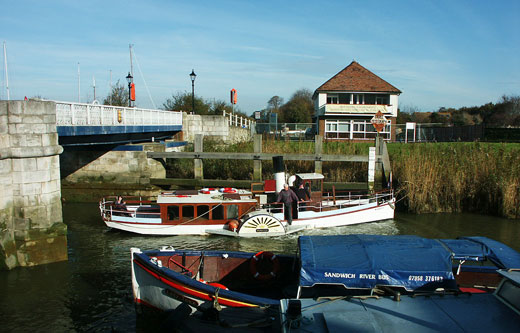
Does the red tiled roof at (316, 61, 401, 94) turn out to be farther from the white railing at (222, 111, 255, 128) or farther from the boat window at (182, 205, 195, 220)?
the boat window at (182, 205, 195, 220)

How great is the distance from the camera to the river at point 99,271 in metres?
10.0

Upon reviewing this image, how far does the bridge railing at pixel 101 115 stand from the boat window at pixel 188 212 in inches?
222

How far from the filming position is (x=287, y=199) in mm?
17219

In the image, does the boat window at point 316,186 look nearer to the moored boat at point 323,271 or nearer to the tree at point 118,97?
the moored boat at point 323,271

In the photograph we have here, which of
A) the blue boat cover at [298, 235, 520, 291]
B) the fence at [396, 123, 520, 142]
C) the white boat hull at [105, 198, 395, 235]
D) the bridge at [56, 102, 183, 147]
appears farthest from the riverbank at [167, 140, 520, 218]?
the fence at [396, 123, 520, 142]

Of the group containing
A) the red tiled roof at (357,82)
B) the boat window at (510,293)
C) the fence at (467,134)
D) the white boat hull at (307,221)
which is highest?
the red tiled roof at (357,82)

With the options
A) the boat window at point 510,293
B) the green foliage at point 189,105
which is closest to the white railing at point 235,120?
the green foliage at point 189,105

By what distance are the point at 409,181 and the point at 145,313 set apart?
48.0 ft

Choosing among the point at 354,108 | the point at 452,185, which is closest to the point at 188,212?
the point at 452,185

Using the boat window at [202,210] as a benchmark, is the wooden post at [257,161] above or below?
above

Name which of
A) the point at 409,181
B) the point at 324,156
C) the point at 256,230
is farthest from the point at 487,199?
the point at 256,230

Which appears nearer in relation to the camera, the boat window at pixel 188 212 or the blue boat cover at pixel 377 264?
the blue boat cover at pixel 377 264

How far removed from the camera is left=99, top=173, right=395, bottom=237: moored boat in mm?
16484

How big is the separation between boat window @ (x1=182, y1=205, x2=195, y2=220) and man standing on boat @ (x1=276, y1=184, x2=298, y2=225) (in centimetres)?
347
